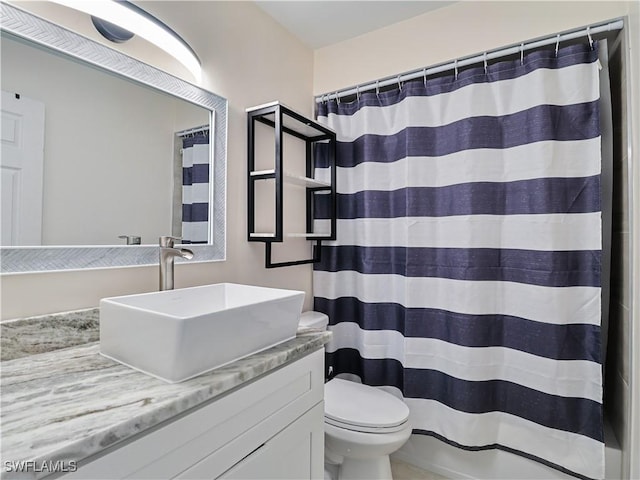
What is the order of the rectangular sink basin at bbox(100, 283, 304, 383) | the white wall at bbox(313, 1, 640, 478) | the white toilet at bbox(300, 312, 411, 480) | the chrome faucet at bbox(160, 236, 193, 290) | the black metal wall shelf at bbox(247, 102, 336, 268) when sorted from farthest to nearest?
the black metal wall shelf at bbox(247, 102, 336, 268), the white toilet at bbox(300, 312, 411, 480), the white wall at bbox(313, 1, 640, 478), the chrome faucet at bbox(160, 236, 193, 290), the rectangular sink basin at bbox(100, 283, 304, 383)

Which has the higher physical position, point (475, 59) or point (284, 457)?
point (475, 59)

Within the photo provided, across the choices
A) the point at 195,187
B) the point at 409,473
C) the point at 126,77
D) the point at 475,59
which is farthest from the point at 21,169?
the point at 409,473

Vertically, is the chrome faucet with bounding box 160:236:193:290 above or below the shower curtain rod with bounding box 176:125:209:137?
below

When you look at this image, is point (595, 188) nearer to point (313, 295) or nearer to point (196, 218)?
point (313, 295)

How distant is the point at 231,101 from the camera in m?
1.57

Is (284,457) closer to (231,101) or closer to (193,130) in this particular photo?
(193,130)

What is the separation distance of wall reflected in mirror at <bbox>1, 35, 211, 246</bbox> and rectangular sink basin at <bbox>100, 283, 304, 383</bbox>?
0.30 meters

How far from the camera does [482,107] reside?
1640mm

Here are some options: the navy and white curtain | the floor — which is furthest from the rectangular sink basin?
the floor

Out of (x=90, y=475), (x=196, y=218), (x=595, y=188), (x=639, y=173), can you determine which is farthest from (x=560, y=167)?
(x=90, y=475)

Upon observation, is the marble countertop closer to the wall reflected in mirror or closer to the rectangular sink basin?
the rectangular sink basin

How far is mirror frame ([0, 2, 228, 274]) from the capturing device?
93 centimetres

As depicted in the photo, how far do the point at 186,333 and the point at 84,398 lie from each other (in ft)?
0.73

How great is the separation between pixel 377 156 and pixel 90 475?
70.5 inches
